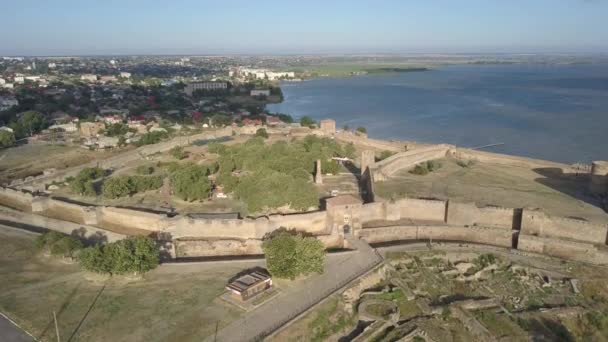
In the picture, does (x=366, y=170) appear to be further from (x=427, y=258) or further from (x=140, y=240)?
(x=140, y=240)

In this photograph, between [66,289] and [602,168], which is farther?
[602,168]

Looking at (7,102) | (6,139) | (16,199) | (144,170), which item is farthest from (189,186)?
(7,102)

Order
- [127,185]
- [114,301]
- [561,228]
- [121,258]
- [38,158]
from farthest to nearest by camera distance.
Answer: [38,158] → [127,185] → [561,228] → [121,258] → [114,301]

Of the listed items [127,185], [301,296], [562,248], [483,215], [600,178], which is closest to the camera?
[301,296]

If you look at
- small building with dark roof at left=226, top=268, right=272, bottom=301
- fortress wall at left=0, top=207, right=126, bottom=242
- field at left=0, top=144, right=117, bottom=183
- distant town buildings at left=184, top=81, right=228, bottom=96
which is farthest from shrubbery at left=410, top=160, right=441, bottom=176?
distant town buildings at left=184, top=81, right=228, bottom=96

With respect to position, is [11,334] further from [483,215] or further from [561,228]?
[561,228]

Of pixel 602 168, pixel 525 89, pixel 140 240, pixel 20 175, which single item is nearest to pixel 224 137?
pixel 20 175
